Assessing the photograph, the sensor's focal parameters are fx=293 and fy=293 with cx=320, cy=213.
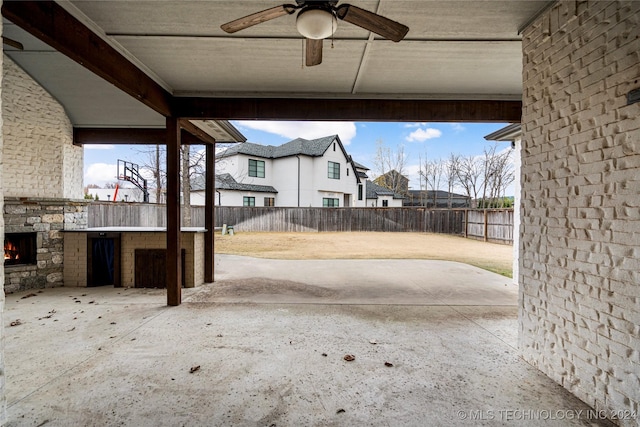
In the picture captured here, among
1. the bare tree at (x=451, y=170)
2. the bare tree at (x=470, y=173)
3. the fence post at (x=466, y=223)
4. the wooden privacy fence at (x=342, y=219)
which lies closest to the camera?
the fence post at (x=466, y=223)

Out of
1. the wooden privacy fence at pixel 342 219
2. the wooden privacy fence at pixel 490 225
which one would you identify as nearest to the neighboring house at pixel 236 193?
the wooden privacy fence at pixel 342 219

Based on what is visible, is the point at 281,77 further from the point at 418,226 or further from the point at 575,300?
the point at 418,226

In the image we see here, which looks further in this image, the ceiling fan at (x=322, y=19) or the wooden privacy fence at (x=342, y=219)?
the wooden privacy fence at (x=342, y=219)

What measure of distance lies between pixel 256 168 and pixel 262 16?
18863mm

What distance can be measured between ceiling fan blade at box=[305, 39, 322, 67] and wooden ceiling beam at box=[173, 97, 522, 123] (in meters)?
1.66

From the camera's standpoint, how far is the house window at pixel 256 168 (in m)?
20.2

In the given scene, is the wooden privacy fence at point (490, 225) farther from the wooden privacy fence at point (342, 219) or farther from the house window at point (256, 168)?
the house window at point (256, 168)

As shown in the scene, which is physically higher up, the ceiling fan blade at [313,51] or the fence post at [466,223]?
the ceiling fan blade at [313,51]

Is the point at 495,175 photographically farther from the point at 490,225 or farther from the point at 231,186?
the point at 231,186

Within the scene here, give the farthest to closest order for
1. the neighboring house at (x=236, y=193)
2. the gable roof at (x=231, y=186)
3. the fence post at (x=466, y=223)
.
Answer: the neighboring house at (x=236, y=193) → the gable roof at (x=231, y=186) → the fence post at (x=466, y=223)

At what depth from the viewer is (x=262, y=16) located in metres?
2.15

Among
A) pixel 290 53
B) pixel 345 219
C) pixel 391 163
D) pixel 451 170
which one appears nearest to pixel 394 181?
pixel 391 163

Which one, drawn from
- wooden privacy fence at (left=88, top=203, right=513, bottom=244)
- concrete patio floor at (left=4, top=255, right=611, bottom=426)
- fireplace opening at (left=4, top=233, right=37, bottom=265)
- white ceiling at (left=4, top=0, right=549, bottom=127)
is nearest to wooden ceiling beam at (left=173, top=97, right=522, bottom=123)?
white ceiling at (left=4, top=0, right=549, bottom=127)

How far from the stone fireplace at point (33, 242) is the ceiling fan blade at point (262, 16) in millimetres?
5400
